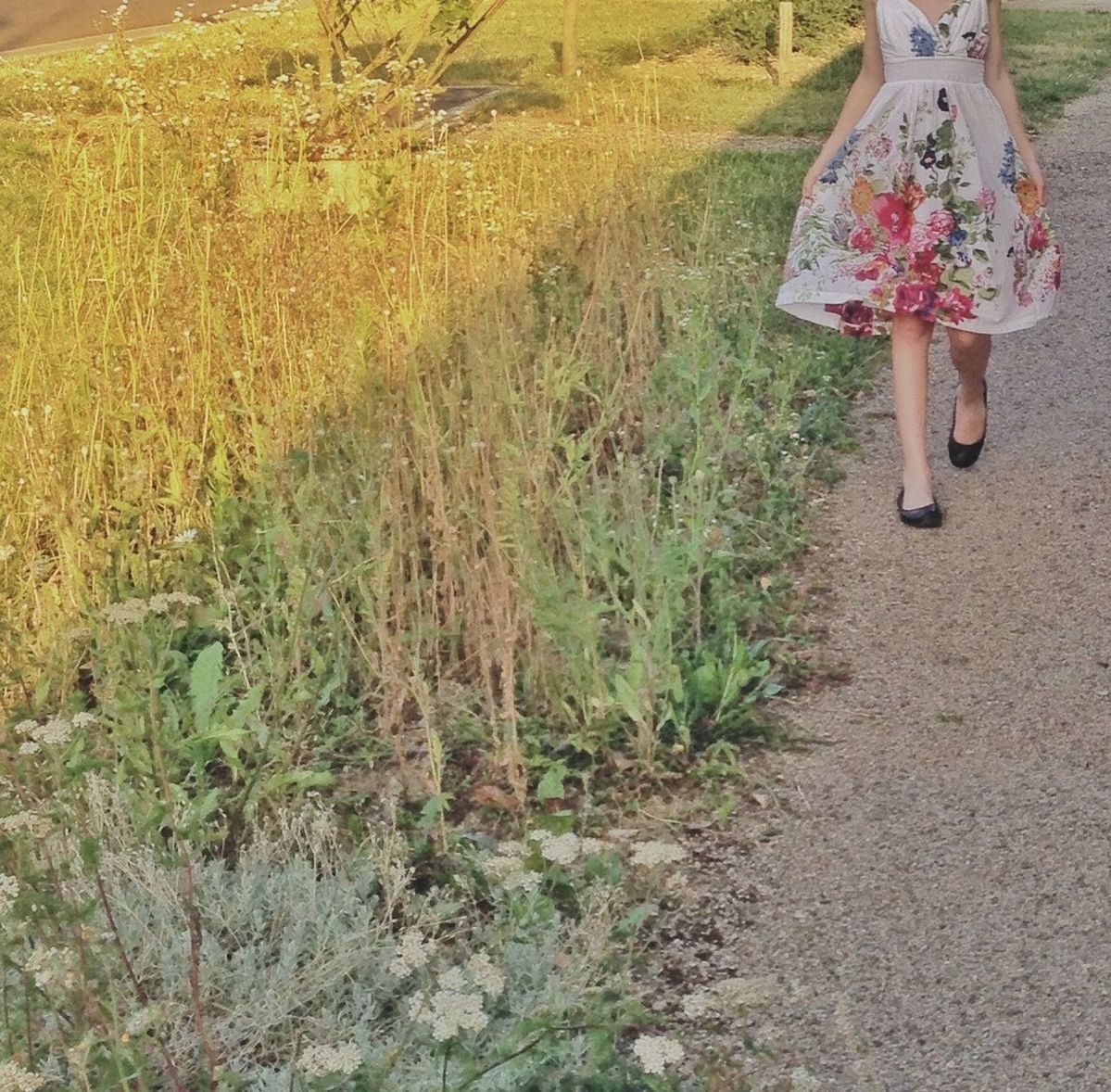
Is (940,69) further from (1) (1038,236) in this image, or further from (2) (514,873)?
(2) (514,873)

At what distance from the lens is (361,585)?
12.1 ft

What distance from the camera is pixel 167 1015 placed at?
8.21 ft

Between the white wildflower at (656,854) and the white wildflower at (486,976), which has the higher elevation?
the white wildflower at (656,854)

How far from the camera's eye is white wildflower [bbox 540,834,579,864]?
2418mm

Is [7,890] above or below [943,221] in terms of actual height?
below

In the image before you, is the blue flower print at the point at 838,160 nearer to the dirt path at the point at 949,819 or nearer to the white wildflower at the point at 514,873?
the dirt path at the point at 949,819

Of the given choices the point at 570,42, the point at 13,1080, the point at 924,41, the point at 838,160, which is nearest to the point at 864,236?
the point at 838,160

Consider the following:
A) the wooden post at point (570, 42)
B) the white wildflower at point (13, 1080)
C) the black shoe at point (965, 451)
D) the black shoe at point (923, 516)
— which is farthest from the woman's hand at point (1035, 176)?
the wooden post at point (570, 42)

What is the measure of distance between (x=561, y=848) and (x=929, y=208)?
2.69 m

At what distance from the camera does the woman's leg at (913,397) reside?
4648 mm

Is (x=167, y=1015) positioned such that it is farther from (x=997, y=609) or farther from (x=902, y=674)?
(x=997, y=609)

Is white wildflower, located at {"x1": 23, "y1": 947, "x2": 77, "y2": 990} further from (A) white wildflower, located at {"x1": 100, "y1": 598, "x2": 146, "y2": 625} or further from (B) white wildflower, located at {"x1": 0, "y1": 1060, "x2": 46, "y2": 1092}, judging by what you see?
(A) white wildflower, located at {"x1": 100, "y1": 598, "x2": 146, "y2": 625}

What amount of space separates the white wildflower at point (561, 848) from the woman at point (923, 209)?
2.51 metres

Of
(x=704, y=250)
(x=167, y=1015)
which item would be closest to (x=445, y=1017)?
(x=167, y=1015)
